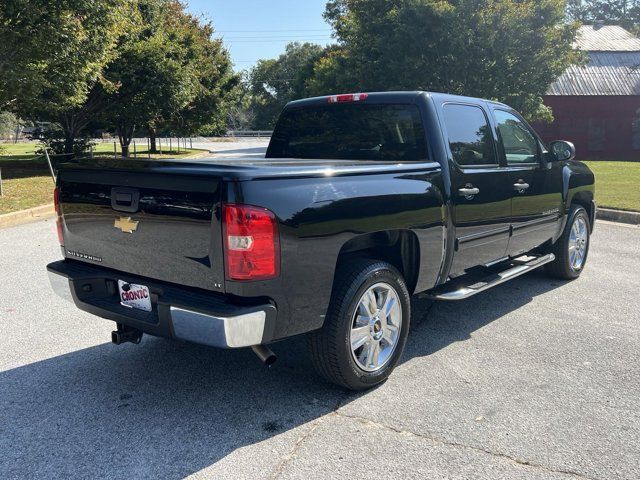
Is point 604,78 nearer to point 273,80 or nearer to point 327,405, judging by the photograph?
point 327,405

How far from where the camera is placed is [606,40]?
3450 centimetres

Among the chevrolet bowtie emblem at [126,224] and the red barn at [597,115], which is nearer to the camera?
the chevrolet bowtie emblem at [126,224]

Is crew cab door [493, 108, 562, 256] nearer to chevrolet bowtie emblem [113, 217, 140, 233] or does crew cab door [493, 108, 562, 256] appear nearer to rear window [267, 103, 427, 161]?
rear window [267, 103, 427, 161]

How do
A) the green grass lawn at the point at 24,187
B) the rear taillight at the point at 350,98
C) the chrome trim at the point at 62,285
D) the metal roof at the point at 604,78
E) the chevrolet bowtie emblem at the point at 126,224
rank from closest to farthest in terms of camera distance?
the chevrolet bowtie emblem at the point at 126,224 → the chrome trim at the point at 62,285 → the rear taillight at the point at 350,98 → the green grass lawn at the point at 24,187 → the metal roof at the point at 604,78

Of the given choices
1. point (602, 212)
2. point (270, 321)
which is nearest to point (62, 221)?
point (270, 321)

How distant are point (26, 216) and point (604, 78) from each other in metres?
30.5

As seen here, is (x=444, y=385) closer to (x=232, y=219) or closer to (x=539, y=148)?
(x=232, y=219)

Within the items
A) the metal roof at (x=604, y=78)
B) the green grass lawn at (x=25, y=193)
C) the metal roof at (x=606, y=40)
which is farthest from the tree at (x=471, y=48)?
the metal roof at (x=606, y=40)

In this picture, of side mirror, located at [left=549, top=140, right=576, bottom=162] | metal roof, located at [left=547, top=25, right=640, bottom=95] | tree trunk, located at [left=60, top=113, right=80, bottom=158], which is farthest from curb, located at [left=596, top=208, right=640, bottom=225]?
metal roof, located at [left=547, top=25, right=640, bottom=95]

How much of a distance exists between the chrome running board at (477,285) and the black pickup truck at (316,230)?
17 millimetres

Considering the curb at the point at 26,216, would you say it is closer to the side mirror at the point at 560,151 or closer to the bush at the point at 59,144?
the side mirror at the point at 560,151

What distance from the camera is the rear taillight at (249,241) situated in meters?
2.87

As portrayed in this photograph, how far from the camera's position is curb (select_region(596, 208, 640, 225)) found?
34.1 ft

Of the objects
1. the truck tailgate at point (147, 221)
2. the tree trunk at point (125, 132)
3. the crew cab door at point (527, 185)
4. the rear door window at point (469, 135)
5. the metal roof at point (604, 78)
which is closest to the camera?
the truck tailgate at point (147, 221)
